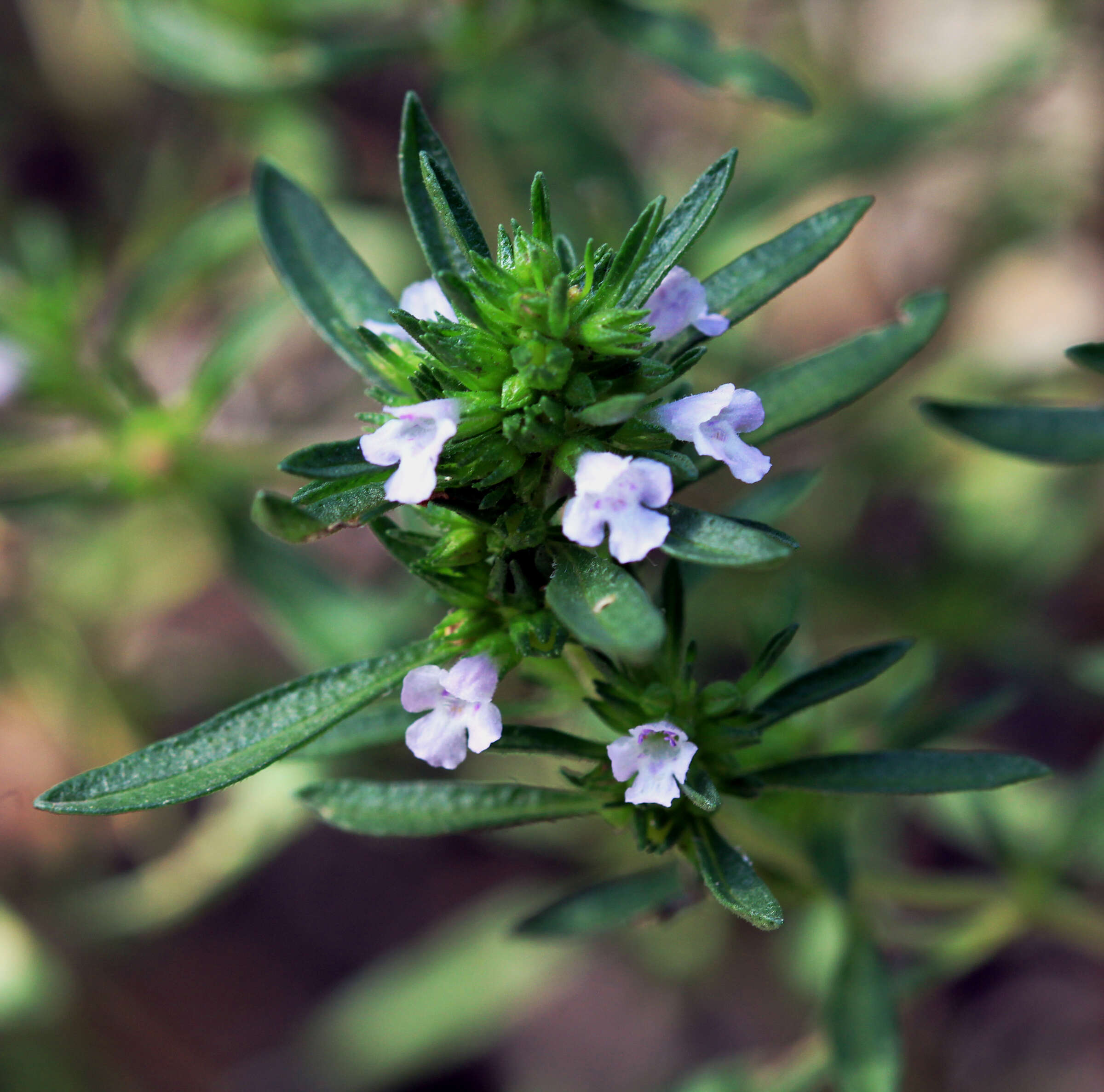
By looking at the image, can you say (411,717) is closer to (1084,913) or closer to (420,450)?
(420,450)

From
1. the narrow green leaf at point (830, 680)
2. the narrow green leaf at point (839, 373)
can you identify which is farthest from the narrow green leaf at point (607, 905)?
the narrow green leaf at point (839, 373)

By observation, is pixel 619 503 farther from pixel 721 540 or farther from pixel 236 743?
pixel 236 743

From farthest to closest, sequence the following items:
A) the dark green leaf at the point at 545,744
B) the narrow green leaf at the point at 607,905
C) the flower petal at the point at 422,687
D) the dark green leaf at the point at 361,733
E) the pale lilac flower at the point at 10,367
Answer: the pale lilac flower at the point at 10,367, the narrow green leaf at the point at 607,905, the dark green leaf at the point at 361,733, the dark green leaf at the point at 545,744, the flower petal at the point at 422,687

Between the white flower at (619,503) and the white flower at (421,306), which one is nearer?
the white flower at (619,503)

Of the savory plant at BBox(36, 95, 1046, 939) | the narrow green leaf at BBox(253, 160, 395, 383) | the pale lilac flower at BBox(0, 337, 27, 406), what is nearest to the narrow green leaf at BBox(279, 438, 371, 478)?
the savory plant at BBox(36, 95, 1046, 939)

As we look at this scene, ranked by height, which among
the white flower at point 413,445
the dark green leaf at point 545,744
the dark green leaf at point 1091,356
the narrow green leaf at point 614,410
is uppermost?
the narrow green leaf at point 614,410

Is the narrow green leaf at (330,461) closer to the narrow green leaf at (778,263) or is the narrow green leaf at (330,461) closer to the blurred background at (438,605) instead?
the narrow green leaf at (778,263)

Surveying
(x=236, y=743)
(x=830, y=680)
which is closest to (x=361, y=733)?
(x=236, y=743)

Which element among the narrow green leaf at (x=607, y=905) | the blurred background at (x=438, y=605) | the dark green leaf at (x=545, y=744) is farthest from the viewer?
the blurred background at (x=438, y=605)
